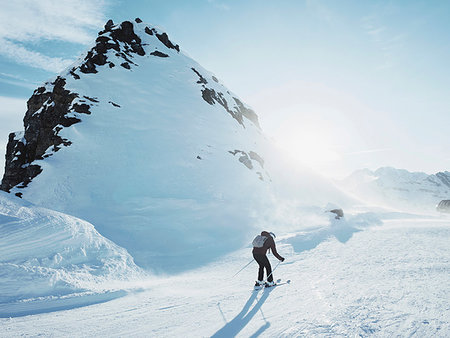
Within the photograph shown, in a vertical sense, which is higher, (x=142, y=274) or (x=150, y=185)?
(x=150, y=185)

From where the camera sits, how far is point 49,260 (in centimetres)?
790

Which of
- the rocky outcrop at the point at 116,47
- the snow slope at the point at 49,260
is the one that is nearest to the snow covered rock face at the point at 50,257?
the snow slope at the point at 49,260

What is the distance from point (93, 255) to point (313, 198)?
102ft

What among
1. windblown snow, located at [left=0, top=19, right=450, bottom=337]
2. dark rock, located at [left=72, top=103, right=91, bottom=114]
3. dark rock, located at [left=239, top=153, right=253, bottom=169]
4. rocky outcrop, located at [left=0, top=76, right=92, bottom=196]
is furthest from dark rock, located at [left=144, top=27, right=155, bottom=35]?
dark rock, located at [left=239, top=153, right=253, bottom=169]

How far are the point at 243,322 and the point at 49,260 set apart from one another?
21.8 feet

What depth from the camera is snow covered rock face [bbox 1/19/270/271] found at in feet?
54.5

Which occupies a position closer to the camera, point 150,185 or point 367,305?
point 367,305

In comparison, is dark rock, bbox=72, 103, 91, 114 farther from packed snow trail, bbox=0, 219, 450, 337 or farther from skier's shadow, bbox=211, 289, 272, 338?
skier's shadow, bbox=211, 289, 272, 338

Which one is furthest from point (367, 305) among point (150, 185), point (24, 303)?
point (150, 185)

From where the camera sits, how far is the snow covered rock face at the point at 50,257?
675 cm

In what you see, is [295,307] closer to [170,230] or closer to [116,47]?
[170,230]

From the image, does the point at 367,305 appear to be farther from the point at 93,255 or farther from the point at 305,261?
the point at 93,255

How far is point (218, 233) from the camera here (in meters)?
17.4

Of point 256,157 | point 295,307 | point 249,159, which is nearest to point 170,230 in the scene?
point 295,307
